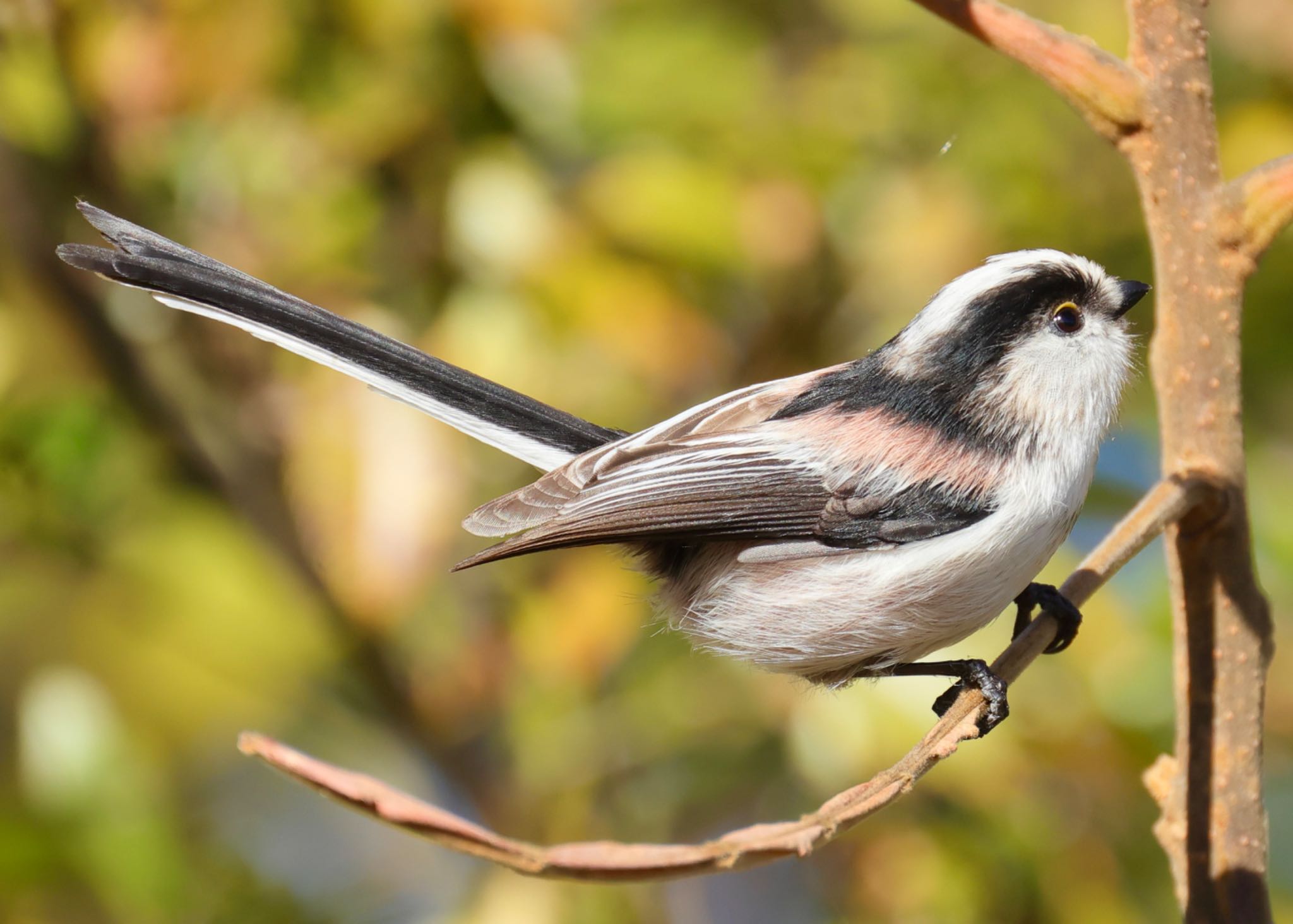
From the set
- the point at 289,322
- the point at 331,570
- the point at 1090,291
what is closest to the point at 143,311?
the point at 331,570

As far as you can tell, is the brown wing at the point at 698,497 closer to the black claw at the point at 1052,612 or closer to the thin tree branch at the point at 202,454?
the black claw at the point at 1052,612

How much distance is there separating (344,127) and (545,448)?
713mm

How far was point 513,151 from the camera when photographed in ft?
7.00

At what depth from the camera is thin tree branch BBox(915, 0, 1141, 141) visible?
3.30 feet

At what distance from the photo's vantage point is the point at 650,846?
38.7 inches

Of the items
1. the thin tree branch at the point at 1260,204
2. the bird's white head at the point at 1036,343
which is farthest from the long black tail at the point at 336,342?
the thin tree branch at the point at 1260,204

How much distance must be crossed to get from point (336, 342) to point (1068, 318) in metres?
0.85

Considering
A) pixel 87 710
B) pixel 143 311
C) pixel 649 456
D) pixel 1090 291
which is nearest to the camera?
pixel 1090 291

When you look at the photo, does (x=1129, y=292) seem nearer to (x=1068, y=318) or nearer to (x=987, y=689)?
(x=1068, y=318)

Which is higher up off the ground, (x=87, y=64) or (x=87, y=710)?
(x=87, y=64)

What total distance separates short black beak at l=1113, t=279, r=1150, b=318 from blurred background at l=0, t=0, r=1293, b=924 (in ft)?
1.45

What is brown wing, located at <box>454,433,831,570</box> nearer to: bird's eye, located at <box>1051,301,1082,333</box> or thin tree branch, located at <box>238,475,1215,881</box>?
bird's eye, located at <box>1051,301,1082,333</box>

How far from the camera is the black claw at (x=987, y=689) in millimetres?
1264

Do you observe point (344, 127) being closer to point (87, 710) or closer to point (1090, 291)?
point (87, 710)
